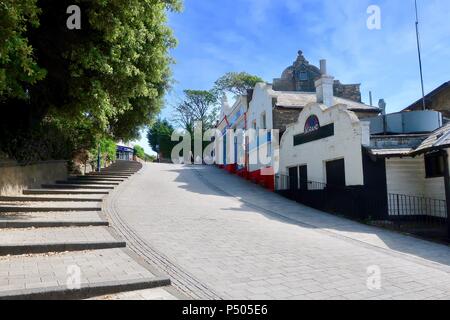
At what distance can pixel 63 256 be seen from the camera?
19.9 ft

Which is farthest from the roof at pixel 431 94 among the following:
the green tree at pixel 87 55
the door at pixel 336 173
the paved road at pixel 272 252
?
the green tree at pixel 87 55

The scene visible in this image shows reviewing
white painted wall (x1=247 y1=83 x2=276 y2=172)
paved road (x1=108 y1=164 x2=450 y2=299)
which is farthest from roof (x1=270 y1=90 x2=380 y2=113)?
paved road (x1=108 y1=164 x2=450 y2=299)

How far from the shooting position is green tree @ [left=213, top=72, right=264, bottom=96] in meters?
51.1

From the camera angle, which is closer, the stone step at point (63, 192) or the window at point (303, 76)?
the stone step at point (63, 192)

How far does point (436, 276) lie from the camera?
19.9 feet

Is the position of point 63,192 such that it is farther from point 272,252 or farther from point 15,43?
point 272,252

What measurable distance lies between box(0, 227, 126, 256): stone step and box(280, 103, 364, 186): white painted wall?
934cm

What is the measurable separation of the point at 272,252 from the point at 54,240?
4.22 metres

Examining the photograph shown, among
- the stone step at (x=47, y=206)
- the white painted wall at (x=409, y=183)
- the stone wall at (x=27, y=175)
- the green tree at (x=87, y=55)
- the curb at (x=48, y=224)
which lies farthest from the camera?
the white painted wall at (x=409, y=183)

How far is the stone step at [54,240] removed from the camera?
6.00m

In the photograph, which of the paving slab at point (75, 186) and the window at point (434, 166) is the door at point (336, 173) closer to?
the window at point (434, 166)

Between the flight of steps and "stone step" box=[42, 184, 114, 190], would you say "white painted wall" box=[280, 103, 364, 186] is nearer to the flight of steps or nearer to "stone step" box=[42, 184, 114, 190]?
"stone step" box=[42, 184, 114, 190]
